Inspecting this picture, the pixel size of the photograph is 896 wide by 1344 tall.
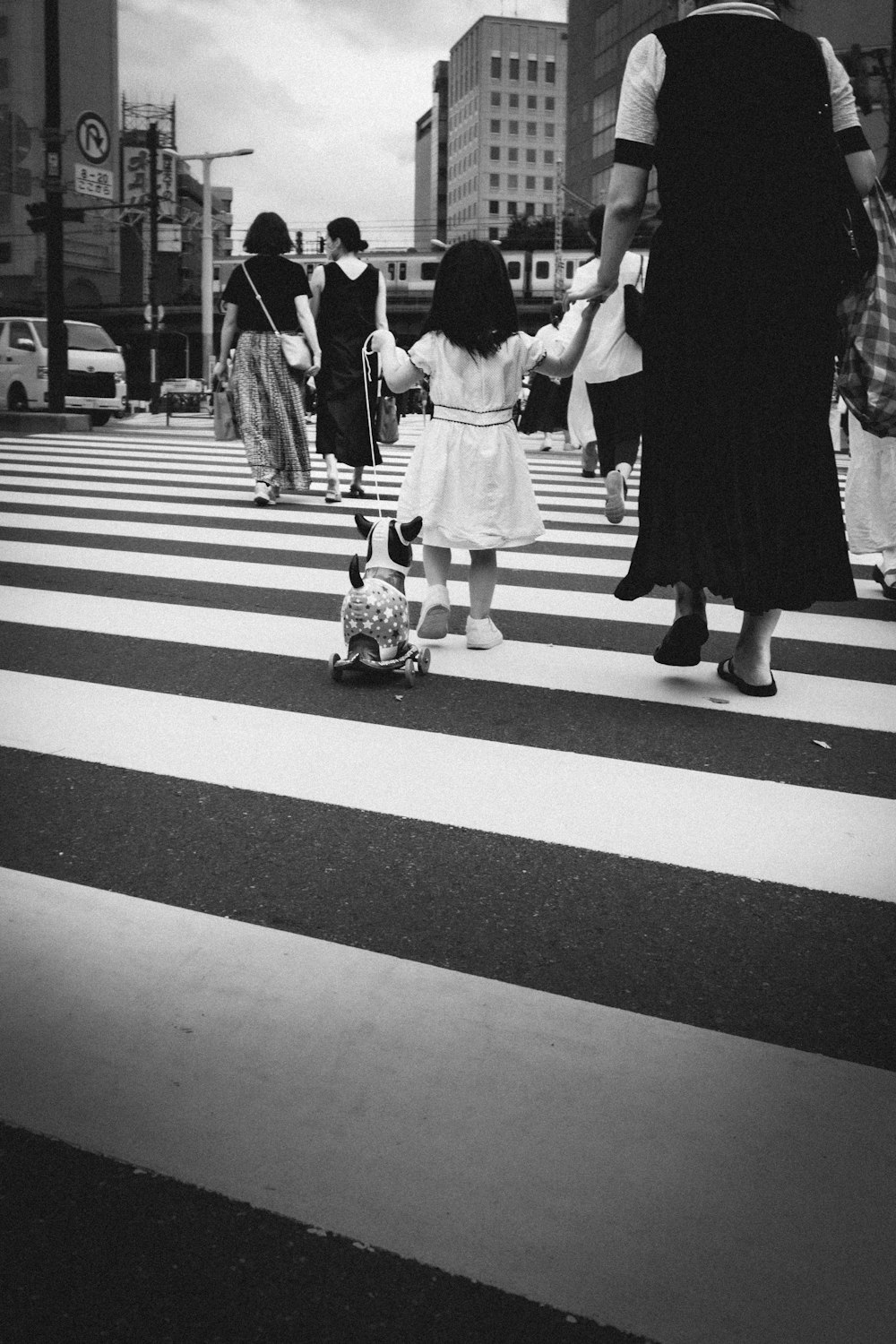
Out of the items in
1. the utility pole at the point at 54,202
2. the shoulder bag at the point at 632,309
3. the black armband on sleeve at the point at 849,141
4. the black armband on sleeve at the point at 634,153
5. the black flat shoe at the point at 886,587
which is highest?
the utility pole at the point at 54,202

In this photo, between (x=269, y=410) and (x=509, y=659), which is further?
(x=269, y=410)

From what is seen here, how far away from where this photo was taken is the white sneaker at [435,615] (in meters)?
4.32

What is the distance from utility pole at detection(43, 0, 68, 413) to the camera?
15.0 m

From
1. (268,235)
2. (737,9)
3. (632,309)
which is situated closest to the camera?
(737,9)

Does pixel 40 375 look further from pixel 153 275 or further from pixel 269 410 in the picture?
pixel 269 410

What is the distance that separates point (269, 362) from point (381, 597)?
5.01 meters

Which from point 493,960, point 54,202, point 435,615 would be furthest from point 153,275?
point 493,960

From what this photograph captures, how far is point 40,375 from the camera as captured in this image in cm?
1880

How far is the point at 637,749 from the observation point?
315 cm

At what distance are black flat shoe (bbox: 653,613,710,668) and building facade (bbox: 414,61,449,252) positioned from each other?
5544 inches

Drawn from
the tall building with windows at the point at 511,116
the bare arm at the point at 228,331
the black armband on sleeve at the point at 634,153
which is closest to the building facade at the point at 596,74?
the tall building with windows at the point at 511,116

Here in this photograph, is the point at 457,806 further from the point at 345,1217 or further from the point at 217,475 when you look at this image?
the point at 217,475

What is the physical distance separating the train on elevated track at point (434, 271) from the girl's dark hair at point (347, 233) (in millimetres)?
38304

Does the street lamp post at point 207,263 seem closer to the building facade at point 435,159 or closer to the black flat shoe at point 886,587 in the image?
the black flat shoe at point 886,587
